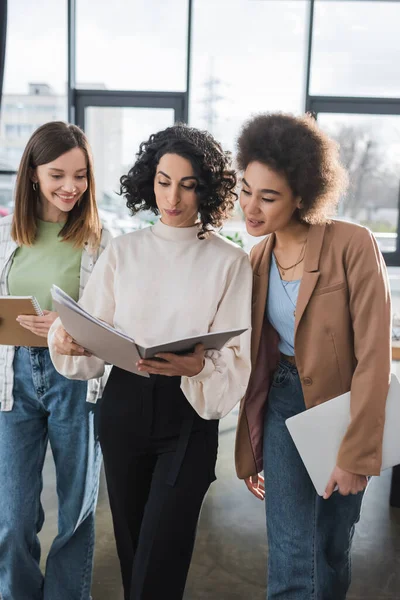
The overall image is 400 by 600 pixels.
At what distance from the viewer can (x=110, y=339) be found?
1.16 meters

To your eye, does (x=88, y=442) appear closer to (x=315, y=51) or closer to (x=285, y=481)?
(x=285, y=481)

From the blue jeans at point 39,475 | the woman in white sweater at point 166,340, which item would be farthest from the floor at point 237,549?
the woman in white sweater at point 166,340

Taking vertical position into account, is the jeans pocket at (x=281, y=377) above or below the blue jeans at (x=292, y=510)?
above

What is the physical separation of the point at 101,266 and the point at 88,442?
22.1 inches

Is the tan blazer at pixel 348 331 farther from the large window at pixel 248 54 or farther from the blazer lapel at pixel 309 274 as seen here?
the large window at pixel 248 54

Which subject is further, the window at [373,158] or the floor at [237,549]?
the window at [373,158]

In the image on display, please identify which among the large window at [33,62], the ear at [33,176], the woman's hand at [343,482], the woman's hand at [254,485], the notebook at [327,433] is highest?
the large window at [33,62]

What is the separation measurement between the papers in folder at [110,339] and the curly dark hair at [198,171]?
14.0 inches

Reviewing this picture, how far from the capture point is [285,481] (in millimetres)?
1514

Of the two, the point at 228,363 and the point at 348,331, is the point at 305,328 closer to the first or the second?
the point at 348,331

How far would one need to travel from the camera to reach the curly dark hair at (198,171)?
53.7 inches

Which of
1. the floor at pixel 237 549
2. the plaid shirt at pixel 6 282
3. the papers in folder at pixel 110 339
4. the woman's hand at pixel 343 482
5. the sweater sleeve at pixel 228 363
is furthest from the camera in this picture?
the floor at pixel 237 549

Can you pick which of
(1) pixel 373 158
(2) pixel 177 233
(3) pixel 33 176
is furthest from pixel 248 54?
(2) pixel 177 233

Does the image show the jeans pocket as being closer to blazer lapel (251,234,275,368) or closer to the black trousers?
blazer lapel (251,234,275,368)
